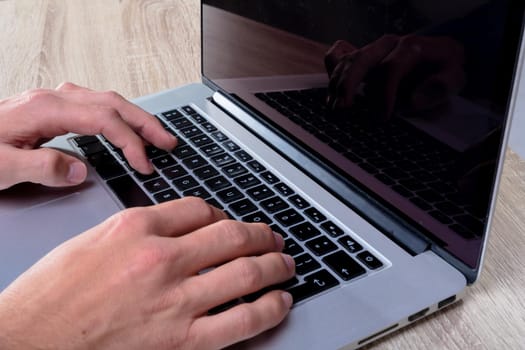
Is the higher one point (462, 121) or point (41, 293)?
point (462, 121)

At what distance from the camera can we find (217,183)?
64 cm

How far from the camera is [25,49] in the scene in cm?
106

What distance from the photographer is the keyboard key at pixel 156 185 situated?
65cm

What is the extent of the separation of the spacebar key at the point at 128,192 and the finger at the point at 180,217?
129 millimetres

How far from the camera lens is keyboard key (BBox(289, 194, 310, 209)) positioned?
0.59m

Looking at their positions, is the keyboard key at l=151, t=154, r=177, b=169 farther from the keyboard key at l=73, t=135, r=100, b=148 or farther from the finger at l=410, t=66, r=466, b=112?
the finger at l=410, t=66, r=466, b=112

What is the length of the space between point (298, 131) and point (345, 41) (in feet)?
0.50

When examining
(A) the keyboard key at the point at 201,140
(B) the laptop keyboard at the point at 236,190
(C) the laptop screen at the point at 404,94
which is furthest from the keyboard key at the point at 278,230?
(A) the keyboard key at the point at 201,140

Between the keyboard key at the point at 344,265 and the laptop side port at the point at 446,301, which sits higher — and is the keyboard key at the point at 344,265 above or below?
above

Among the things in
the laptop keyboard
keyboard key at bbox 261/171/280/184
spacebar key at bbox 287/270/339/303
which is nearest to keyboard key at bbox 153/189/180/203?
the laptop keyboard

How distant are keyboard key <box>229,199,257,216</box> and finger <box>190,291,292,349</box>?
0.16 metres

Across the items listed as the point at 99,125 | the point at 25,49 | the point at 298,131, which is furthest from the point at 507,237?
the point at 25,49

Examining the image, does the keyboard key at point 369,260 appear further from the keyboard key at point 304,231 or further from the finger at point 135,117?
the finger at point 135,117

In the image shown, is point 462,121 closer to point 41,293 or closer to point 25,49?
point 41,293
